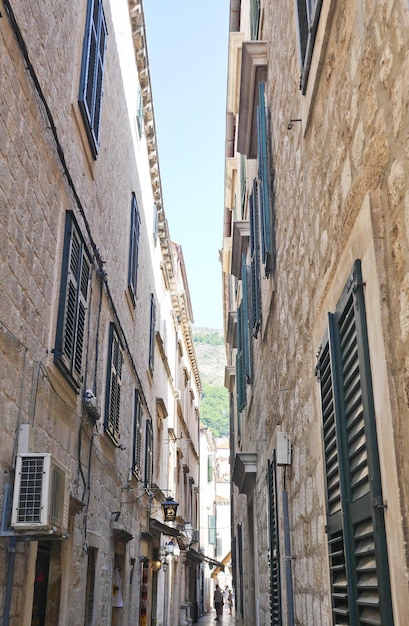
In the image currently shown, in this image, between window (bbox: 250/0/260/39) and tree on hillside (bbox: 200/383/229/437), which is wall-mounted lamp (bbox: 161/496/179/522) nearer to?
window (bbox: 250/0/260/39)

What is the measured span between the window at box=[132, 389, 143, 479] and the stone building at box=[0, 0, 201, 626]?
1.4 inches

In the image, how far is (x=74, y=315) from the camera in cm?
666

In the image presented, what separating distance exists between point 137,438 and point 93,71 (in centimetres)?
661

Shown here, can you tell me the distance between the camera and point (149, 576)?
14273 mm

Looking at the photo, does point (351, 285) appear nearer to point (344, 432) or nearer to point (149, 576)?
point (344, 432)

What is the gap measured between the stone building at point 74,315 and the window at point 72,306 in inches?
0.8

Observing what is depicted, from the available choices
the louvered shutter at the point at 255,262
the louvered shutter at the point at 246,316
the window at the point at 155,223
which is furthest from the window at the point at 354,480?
the window at the point at 155,223

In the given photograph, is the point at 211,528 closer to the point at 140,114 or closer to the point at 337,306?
the point at 140,114

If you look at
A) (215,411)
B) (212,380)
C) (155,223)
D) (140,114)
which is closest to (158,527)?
(155,223)

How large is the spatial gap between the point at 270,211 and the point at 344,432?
12.4ft

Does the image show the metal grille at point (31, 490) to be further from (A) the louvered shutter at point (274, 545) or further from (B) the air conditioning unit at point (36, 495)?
(A) the louvered shutter at point (274, 545)

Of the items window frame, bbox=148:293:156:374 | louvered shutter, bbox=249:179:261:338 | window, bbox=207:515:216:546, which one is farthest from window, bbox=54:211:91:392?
window, bbox=207:515:216:546

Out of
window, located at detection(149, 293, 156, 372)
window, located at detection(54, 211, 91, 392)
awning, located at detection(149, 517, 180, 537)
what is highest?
window, located at detection(149, 293, 156, 372)

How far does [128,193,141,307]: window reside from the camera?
11430 millimetres
